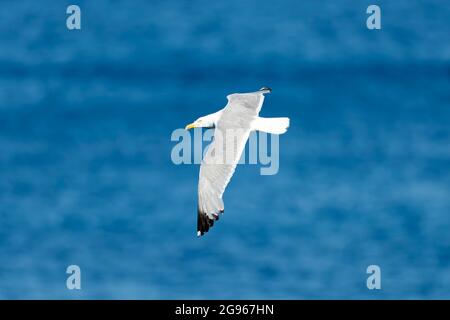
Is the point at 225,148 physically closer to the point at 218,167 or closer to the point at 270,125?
the point at 218,167

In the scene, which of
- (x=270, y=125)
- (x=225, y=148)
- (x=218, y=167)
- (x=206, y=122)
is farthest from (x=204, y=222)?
(x=206, y=122)

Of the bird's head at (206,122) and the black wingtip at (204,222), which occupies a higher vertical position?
the bird's head at (206,122)

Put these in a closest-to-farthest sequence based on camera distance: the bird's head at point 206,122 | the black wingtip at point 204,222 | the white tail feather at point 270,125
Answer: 1. the black wingtip at point 204,222
2. the white tail feather at point 270,125
3. the bird's head at point 206,122

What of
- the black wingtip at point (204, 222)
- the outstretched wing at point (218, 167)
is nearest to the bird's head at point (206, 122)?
the outstretched wing at point (218, 167)

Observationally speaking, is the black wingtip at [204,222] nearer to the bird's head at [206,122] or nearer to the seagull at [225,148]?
the seagull at [225,148]

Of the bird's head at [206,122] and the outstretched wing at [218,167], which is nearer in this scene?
the outstretched wing at [218,167]

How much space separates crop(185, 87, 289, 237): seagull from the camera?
355 inches

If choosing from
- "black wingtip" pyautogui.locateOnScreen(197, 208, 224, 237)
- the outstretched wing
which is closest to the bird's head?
the outstretched wing

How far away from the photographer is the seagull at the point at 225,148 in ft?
29.6

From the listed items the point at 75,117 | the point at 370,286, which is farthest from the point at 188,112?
the point at 370,286

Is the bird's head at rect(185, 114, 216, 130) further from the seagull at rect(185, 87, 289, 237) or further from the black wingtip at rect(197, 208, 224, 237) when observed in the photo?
the black wingtip at rect(197, 208, 224, 237)

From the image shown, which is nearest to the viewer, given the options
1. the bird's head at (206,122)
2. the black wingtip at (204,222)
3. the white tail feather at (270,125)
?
the black wingtip at (204,222)
